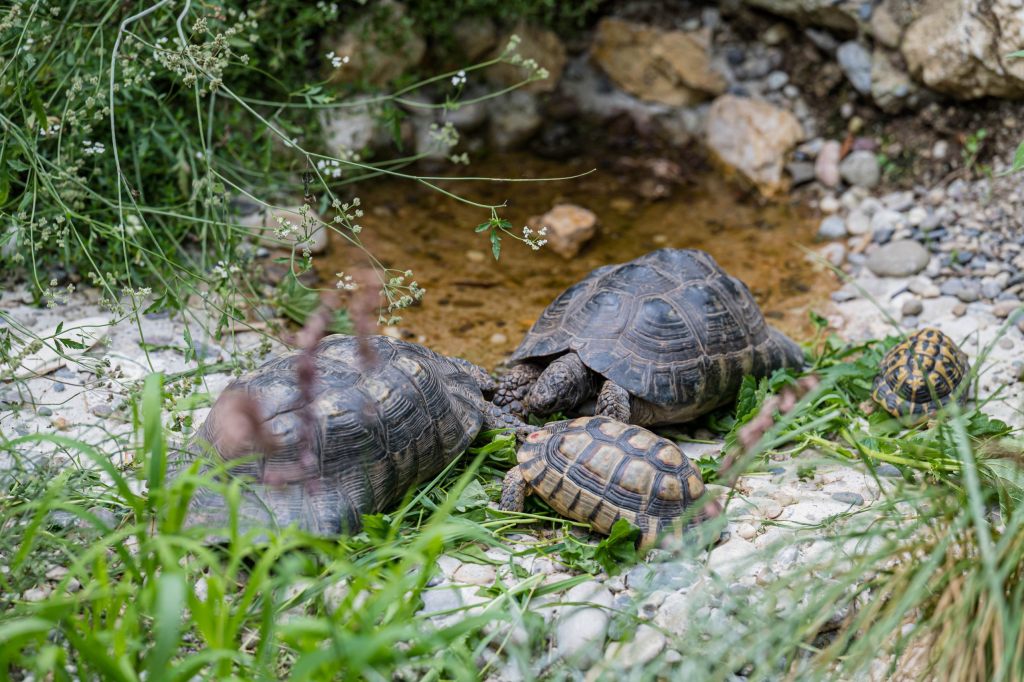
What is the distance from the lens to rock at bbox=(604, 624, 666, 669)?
251 cm

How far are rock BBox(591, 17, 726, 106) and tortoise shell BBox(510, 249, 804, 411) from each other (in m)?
2.75

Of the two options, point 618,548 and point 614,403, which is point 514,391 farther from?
point 618,548

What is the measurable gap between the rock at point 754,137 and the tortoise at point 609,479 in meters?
3.33

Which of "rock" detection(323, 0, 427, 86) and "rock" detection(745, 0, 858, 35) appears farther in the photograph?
"rock" detection(745, 0, 858, 35)

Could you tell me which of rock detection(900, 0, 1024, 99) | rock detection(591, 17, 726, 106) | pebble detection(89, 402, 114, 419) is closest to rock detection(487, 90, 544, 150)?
rock detection(591, 17, 726, 106)

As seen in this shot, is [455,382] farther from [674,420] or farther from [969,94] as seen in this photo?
[969,94]

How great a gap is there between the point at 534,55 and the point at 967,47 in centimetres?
272

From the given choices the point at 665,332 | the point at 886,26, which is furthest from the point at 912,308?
the point at 886,26

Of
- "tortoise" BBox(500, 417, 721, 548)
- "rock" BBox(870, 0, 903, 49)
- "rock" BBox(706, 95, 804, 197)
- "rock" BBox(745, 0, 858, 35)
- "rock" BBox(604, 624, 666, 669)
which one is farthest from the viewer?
"rock" BBox(706, 95, 804, 197)

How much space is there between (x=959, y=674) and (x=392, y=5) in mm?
4784

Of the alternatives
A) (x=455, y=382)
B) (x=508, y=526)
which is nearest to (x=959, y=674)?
(x=508, y=526)

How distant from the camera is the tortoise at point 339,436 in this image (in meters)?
2.88

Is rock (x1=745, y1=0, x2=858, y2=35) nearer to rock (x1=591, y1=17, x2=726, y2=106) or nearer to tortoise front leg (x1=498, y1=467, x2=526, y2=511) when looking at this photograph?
rock (x1=591, y1=17, x2=726, y2=106)

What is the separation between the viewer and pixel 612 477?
9.94ft
